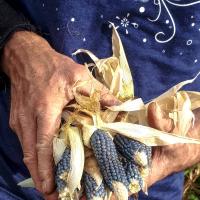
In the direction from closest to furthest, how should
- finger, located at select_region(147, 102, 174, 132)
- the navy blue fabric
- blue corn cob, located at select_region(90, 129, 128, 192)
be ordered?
blue corn cob, located at select_region(90, 129, 128, 192), finger, located at select_region(147, 102, 174, 132), the navy blue fabric

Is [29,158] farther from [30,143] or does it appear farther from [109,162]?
[109,162]

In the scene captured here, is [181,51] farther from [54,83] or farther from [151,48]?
[54,83]

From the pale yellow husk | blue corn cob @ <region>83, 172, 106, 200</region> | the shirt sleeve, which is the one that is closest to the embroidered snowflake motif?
the pale yellow husk

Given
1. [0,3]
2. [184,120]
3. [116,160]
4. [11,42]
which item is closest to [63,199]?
[116,160]

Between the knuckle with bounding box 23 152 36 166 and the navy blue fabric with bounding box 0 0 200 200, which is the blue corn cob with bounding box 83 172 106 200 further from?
the navy blue fabric with bounding box 0 0 200 200

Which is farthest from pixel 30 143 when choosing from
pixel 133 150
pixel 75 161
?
pixel 133 150

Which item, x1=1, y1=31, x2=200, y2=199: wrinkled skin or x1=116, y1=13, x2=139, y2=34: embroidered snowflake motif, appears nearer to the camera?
x1=1, y1=31, x2=200, y2=199: wrinkled skin

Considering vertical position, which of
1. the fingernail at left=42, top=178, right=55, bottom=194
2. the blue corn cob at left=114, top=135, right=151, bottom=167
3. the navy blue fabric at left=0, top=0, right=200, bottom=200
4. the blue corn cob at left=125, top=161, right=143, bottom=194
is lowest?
the fingernail at left=42, top=178, right=55, bottom=194
